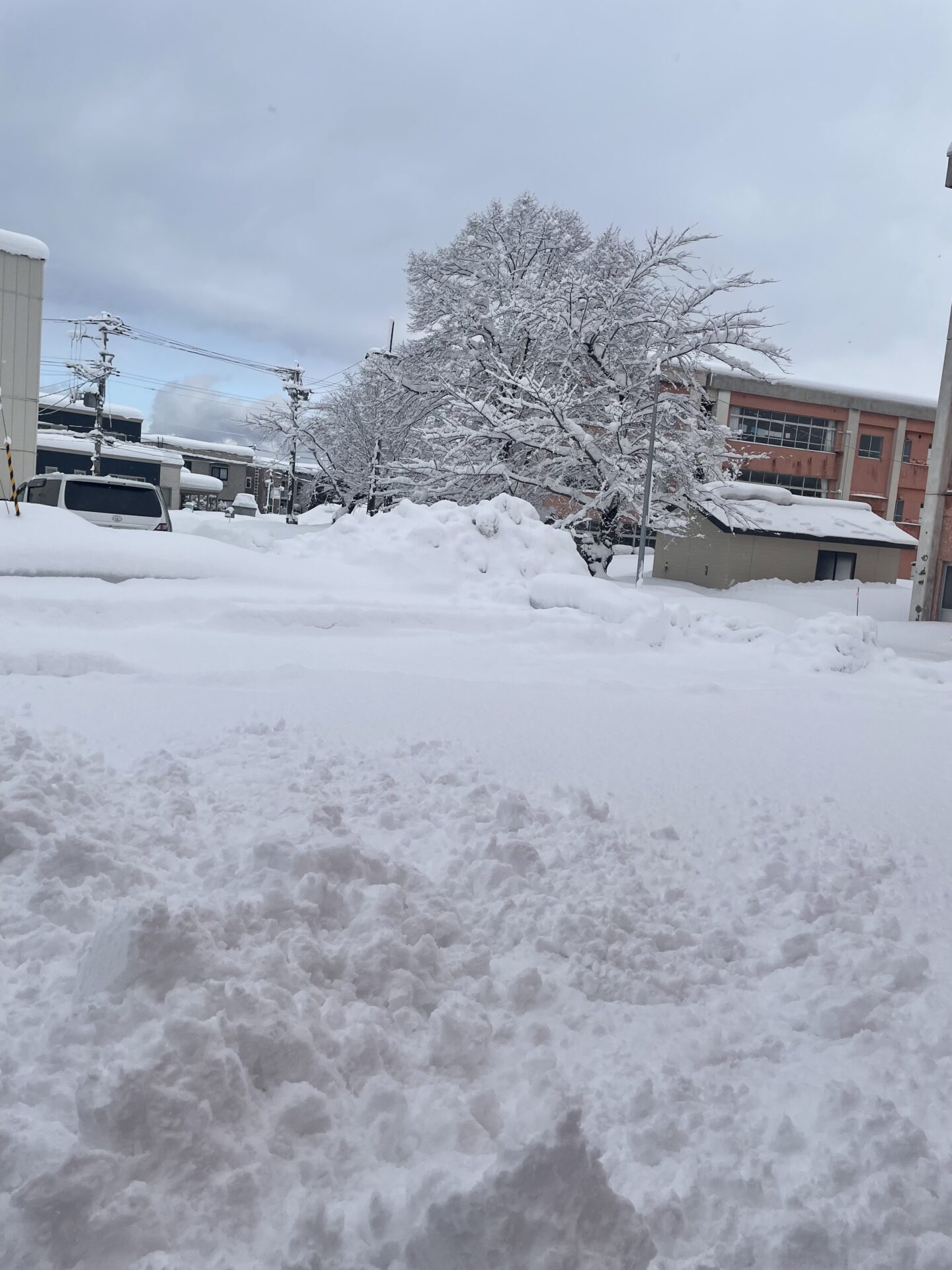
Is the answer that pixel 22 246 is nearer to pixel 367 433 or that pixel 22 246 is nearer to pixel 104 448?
pixel 367 433

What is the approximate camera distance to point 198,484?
212 ft

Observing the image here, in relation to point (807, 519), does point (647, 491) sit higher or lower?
lower

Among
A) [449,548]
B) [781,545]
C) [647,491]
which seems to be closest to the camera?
[449,548]

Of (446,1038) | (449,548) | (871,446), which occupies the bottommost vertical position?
(446,1038)

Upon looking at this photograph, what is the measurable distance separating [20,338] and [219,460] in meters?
59.5

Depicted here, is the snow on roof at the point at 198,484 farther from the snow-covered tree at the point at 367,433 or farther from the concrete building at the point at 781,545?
the concrete building at the point at 781,545

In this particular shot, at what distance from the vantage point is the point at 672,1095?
2602 millimetres

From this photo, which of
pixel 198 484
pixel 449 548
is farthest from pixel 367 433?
pixel 198 484

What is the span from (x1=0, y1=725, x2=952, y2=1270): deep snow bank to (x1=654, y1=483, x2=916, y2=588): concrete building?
25.0 m

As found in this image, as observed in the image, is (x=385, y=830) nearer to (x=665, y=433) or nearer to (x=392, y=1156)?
(x=392, y=1156)

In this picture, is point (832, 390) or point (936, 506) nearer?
point (936, 506)

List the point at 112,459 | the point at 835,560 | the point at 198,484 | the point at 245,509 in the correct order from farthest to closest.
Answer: the point at 198,484 → the point at 245,509 → the point at 112,459 → the point at 835,560

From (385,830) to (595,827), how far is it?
3.03 feet

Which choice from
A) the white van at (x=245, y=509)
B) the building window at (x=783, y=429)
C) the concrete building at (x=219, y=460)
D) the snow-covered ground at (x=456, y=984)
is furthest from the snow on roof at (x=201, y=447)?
the snow-covered ground at (x=456, y=984)
